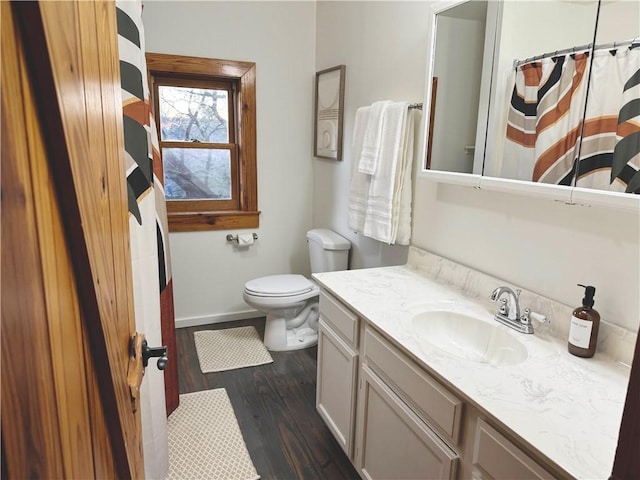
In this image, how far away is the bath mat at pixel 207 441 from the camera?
1.88m

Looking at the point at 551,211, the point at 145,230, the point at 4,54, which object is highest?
the point at 4,54

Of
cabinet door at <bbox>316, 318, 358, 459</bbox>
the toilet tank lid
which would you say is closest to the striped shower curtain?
cabinet door at <bbox>316, 318, 358, 459</bbox>

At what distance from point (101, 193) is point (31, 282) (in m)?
0.23

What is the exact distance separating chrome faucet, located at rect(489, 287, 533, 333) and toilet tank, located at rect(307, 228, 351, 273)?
1.39 meters

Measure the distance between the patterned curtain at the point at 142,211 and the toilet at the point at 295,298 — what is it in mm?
1120

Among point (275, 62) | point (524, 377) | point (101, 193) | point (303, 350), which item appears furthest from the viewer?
point (275, 62)

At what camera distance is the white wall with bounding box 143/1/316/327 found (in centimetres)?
295

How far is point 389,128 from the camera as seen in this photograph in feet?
6.88

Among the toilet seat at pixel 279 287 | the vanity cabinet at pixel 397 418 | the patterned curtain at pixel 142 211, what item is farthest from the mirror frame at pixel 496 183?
the toilet seat at pixel 279 287

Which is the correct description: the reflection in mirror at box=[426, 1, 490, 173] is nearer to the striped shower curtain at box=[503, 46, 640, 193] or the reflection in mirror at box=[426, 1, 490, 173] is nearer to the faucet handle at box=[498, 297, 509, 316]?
the striped shower curtain at box=[503, 46, 640, 193]

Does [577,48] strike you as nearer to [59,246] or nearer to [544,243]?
[544,243]

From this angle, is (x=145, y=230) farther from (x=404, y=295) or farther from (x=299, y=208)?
A: (x=299, y=208)

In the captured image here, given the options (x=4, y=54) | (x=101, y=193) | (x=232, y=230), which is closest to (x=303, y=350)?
(x=232, y=230)

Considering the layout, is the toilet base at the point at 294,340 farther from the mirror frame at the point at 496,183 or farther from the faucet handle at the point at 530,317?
Result: the faucet handle at the point at 530,317
